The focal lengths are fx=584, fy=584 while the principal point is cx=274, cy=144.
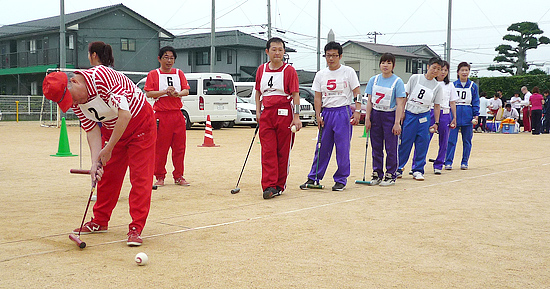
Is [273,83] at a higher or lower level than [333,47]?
lower

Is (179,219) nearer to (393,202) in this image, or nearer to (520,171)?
(393,202)

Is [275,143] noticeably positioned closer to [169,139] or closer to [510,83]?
[169,139]

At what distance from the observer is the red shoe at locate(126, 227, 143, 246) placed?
4.65m

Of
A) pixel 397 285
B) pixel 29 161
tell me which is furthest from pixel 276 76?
pixel 29 161

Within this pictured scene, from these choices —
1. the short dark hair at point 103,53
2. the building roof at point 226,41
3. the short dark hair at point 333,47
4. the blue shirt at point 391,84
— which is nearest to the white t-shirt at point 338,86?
the short dark hair at point 333,47

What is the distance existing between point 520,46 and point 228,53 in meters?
24.3

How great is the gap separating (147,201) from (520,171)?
24.6 feet

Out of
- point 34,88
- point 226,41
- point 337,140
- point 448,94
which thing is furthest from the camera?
point 226,41

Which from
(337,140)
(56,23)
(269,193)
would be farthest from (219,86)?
(56,23)

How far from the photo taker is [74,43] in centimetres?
3831

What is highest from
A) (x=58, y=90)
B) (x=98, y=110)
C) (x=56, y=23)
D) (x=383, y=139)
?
(x=56, y=23)

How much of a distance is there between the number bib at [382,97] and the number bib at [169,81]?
285 cm

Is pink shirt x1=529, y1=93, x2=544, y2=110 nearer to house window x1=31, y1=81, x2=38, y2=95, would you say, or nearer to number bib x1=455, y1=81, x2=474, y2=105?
number bib x1=455, y1=81, x2=474, y2=105

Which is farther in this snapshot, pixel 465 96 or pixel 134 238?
pixel 465 96
